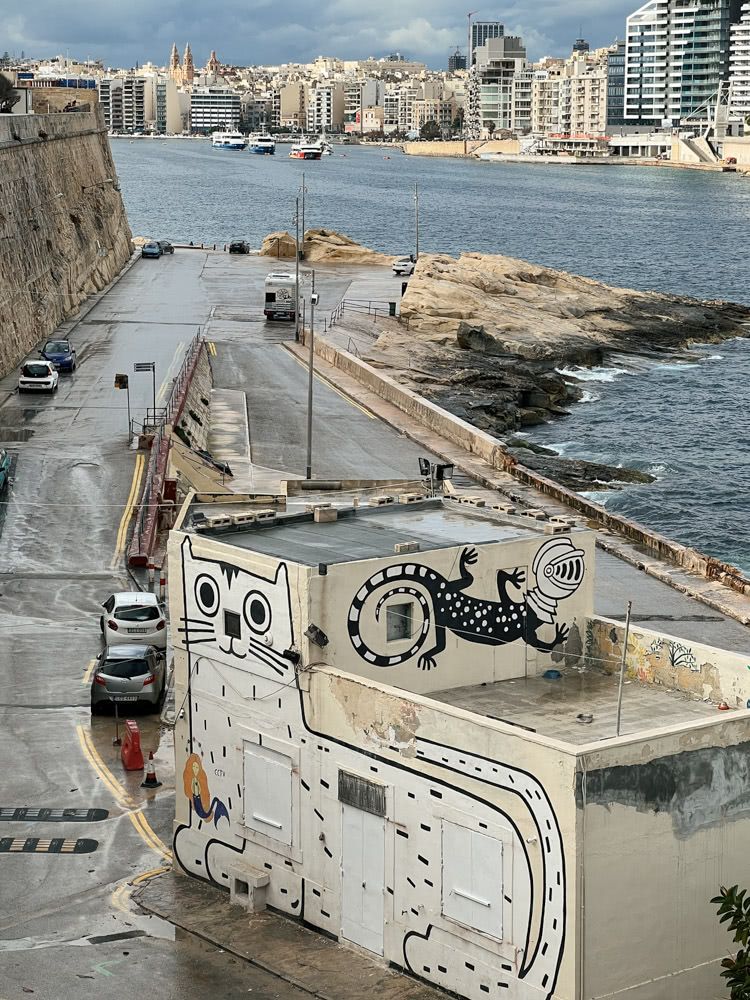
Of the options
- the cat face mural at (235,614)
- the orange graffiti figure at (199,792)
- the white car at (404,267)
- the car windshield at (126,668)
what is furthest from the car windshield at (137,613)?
the white car at (404,267)

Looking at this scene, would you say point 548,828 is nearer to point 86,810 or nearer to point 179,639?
point 179,639

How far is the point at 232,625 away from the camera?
19.3 meters

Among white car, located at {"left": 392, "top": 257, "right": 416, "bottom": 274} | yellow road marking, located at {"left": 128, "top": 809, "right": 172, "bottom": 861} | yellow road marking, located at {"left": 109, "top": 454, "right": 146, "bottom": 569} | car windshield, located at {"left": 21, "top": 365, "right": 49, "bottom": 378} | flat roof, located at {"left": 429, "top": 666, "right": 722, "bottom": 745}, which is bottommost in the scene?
yellow road marking, located at {"left": 128, "top": 809, "right": 172, "bottom": 861}

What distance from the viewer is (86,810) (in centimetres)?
2203

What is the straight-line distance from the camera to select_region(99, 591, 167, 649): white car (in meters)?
29.1

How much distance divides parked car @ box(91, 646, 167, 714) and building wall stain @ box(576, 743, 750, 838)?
1205cm

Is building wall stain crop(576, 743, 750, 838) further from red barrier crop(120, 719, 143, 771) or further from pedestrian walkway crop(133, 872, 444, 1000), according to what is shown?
red barrier crop(120, 719, 143, 771)

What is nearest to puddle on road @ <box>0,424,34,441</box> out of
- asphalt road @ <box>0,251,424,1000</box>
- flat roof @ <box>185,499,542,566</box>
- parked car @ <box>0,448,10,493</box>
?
asphalt road @ <box>0,251,424,1000</box>

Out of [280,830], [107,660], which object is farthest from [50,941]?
[107,660]

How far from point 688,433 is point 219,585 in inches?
2028

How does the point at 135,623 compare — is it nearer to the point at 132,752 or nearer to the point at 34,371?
the point at 132,752

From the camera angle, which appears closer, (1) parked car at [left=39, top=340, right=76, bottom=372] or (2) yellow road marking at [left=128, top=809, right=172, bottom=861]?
(2) yellow road marking at [left=128, top=809, right=172, bottom=861]

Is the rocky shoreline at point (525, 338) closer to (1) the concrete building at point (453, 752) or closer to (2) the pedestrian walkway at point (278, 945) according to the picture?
(1) the concrete building at point (453, 752)

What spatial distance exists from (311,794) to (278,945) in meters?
1.65
